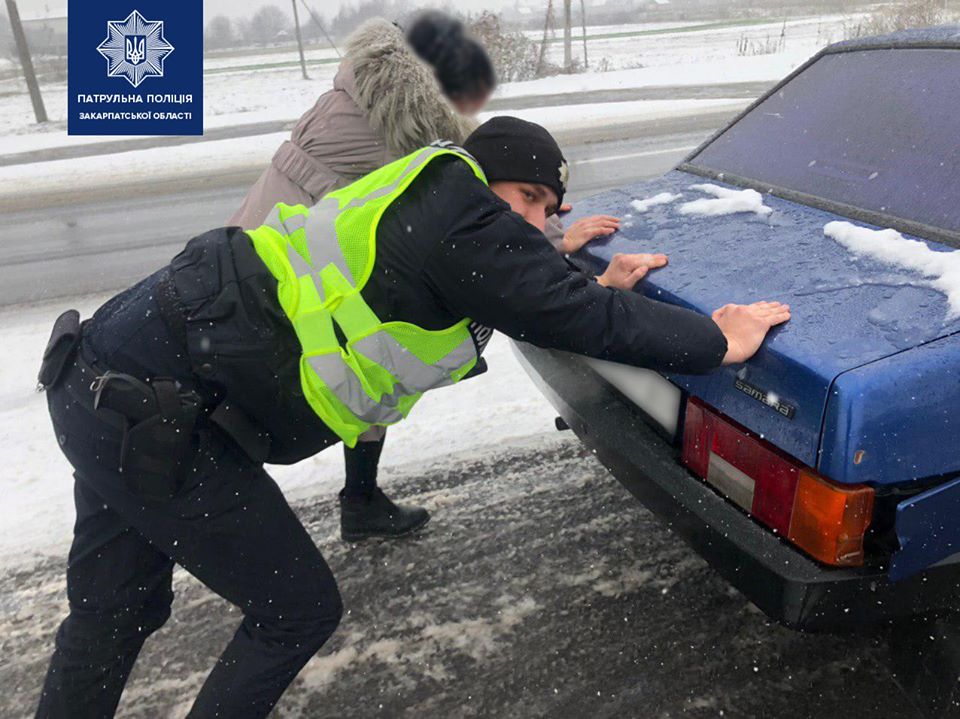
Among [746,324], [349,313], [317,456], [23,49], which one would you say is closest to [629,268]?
[746,324]

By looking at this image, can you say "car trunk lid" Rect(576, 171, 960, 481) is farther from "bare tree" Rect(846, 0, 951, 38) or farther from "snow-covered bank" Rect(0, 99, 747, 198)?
"bare tree" Rect(846, 0, 951, 38)

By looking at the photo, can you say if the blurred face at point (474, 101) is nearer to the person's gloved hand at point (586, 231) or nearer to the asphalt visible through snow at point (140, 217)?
the person's gloved hand at point (586, 231)

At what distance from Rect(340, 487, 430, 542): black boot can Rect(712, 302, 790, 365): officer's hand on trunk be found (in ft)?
5.10

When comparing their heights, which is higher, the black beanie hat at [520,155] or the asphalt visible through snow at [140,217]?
the black beanie hat at [520,155]

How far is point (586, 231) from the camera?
263 centimetres

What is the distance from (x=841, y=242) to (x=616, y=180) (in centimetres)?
731

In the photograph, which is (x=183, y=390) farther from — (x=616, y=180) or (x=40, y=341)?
(x=616, y=180)

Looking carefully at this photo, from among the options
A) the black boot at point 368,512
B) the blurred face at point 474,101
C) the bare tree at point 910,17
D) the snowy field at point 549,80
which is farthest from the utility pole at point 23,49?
the blurred face at point 474,101

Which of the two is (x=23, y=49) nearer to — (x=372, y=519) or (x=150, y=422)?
(x=372, y=519)

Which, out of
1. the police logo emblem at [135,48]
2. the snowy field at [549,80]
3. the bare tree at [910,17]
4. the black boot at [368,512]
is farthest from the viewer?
the bare tree at [910,17]

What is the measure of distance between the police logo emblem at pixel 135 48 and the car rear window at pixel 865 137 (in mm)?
14938

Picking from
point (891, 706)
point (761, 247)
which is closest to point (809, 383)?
point (761, 247)

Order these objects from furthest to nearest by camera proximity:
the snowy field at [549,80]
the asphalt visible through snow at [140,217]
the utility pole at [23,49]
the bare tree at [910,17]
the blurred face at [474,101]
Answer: the utility pole at [23,49] → the bare tree at [910,17] → the snowy field at [549,80] → the asphalt visible through snow at [140,217] → the blurred face at [474,101]

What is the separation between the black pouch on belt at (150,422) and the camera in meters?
1.67
